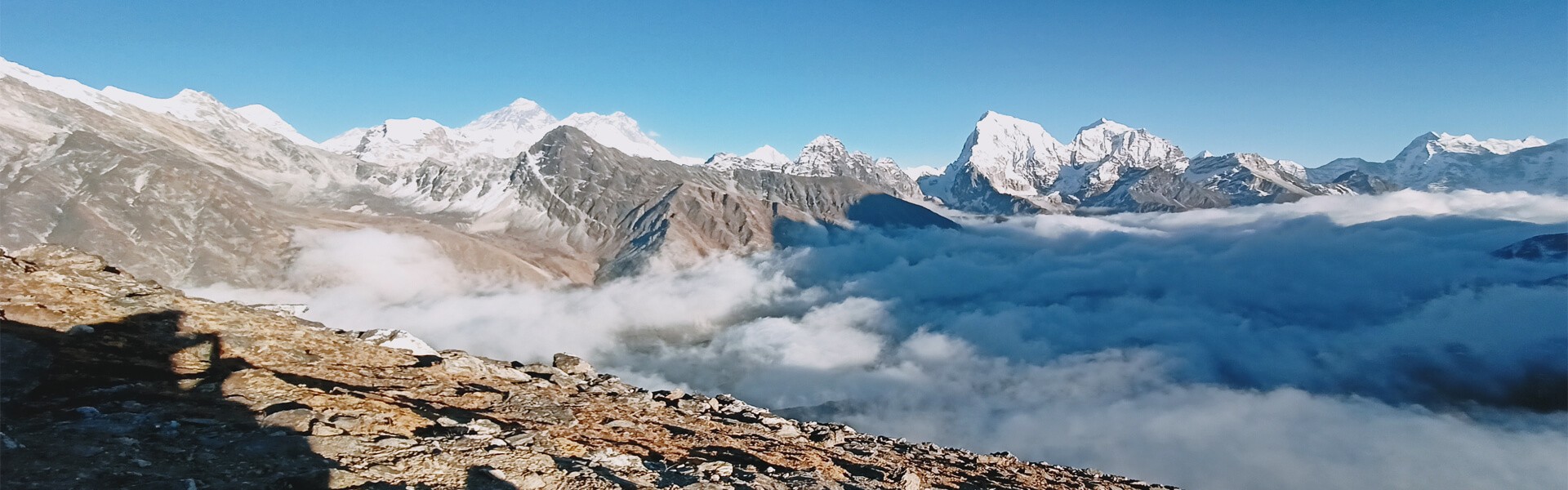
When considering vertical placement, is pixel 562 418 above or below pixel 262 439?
below

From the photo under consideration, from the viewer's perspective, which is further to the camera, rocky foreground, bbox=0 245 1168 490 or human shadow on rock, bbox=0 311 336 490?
rocky foreground, bbox=0 245 1168 490

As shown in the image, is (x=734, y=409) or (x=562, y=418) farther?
(x=734, y=409)

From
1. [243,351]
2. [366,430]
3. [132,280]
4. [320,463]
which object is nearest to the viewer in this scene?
[320,463]

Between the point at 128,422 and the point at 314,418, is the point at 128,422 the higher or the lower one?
the higher one

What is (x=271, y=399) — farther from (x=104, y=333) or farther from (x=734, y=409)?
(x=734, y=409)

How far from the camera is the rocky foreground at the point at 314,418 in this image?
11.6 meters

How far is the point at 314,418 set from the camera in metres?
Result: 14.4

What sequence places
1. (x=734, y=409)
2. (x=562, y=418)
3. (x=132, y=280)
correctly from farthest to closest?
(x=734, y=409) → (x=132, y=280) → (x=562, y=418)

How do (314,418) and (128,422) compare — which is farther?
(314,418)

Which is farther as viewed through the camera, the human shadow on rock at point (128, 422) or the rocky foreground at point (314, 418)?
the rocky foreground at point (314, 418)

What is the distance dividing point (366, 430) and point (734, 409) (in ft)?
48.0

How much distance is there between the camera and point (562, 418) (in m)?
19.7

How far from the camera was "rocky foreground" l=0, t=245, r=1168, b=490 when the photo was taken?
38.2 ft

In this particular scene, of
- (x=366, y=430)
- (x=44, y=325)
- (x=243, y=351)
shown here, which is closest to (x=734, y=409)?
(x=366, y=430)
